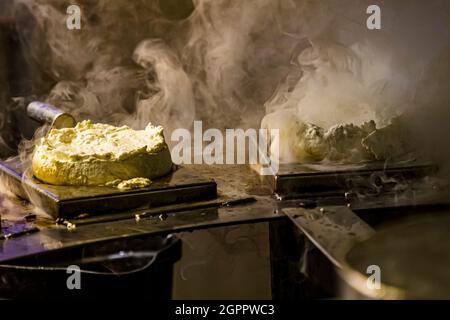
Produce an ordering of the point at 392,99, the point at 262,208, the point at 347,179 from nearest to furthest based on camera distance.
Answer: the point at 262,208 < the point at 347,179 < the point at 392,99

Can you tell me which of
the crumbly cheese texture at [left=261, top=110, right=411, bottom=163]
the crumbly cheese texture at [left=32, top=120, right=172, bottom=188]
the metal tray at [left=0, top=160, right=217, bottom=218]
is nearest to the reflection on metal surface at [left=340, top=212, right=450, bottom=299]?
the crumbly cheese texture at [left=261, top=110, right=411, bottom=163]

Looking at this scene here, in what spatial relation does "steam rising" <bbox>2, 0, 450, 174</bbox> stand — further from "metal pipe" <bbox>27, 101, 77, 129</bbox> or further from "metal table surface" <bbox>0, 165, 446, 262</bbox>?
"metal table surface" <bbox>0, 165, 446, 262</bbox>

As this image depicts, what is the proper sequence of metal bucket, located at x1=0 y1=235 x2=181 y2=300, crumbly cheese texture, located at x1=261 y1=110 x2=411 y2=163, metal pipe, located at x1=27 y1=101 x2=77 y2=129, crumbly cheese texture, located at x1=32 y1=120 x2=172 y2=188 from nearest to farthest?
metal bucket, located at x1=0 y1=235 x2=181 y2=300, crumbly cheese texture, located at x1=32 y1=120 x2=172 y2=188, crumbly cheese texture, located at x1=261 y1=110 x2=411 y2=163, metal pipe, located at x1=27 y1=101 x2=77 y2=129

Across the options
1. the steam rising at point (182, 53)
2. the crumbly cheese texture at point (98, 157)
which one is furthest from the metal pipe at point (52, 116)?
the steam rising at point (182, 53)

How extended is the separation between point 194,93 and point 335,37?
3.60ft

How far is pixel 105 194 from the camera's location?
2.89 m

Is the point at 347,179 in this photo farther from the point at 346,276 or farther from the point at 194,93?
the point at 194,93

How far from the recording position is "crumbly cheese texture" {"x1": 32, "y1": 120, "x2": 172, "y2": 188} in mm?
3014

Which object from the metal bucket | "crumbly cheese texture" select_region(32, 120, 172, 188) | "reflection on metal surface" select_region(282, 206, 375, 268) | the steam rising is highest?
the steam rising

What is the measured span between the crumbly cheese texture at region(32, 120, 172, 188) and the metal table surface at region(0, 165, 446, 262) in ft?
0.70

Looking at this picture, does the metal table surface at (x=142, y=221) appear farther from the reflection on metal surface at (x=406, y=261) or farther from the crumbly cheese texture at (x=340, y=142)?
the reflection on metal surface at (x=406, y=261)

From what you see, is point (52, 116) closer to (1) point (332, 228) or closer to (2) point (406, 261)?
(1) point (332, 228)

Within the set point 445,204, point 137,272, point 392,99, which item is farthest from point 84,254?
point 392,99

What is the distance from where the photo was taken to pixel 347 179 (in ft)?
10.6
